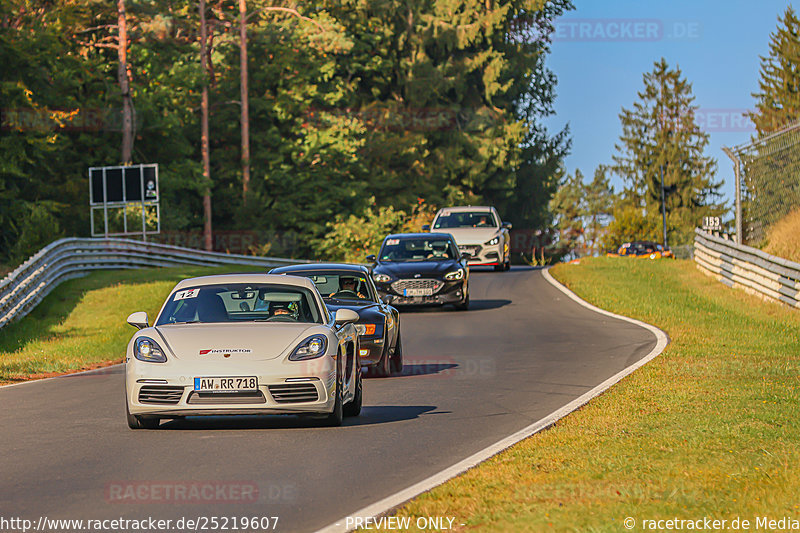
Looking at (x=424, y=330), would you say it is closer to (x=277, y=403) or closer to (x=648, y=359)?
(x=648, y=359)

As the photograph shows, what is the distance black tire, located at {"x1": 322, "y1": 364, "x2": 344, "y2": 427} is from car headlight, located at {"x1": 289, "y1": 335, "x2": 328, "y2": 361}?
0.32 m

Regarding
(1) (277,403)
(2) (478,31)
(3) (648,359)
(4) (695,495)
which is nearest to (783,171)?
(3) (648,359)

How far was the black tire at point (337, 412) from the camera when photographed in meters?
11.8

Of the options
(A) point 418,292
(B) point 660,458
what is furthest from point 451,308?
(B) point 660,458

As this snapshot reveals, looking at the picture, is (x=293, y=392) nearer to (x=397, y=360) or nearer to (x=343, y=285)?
(x=397, y=360)

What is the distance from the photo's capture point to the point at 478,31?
75.6m

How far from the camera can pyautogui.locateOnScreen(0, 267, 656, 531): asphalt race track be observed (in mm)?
8320

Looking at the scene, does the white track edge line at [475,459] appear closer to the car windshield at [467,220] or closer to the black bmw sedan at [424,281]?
the black bmw sedan at [424,281]

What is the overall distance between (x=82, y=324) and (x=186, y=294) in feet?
A: 54.8

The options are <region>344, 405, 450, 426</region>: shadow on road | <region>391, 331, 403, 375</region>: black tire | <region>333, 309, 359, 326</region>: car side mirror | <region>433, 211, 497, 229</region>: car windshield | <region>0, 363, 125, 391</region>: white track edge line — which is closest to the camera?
<region>333, 309, 359, 326</region>: car side mirror

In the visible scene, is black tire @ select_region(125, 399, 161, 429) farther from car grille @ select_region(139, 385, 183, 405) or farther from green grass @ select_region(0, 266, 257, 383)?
green grass @ select_region(0, 266, 257, 383)

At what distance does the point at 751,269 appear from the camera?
94.7ft

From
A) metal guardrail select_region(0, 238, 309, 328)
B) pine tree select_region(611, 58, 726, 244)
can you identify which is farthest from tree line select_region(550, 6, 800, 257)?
metal guardrail select_region(0, 238, 309, 328)

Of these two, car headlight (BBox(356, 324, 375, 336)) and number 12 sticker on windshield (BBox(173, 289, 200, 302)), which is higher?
number 12 sticker on windshield (BBox(173, 289, 200, 302))
